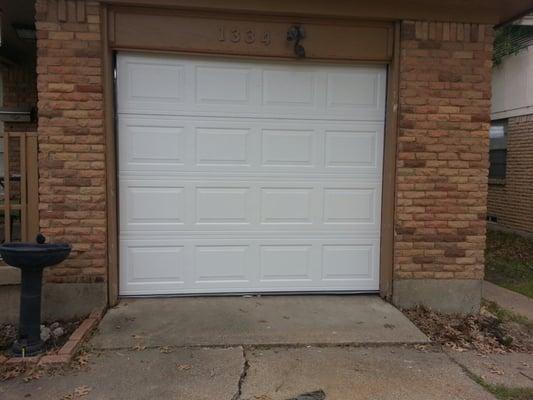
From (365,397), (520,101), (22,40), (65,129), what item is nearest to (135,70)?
(65,129)

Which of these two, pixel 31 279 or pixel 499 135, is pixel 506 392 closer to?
pixel 31 279

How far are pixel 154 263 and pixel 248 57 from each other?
2.34m

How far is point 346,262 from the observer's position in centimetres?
539

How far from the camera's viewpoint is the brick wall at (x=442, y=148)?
504 cm

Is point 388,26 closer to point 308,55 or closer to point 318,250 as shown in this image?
point 308,55

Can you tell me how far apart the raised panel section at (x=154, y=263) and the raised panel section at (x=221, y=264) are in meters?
0.21

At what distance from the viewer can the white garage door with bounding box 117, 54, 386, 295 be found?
5.00 m

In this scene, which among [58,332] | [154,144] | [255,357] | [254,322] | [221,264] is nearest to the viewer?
[255,357]

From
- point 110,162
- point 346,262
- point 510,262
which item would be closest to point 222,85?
point 110,162

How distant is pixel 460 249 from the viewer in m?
5.20

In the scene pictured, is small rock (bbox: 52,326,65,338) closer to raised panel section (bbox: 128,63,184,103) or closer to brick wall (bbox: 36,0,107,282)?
brick wall (bbox: 36,0,107,282)

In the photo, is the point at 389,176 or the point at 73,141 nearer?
the point at 73,141

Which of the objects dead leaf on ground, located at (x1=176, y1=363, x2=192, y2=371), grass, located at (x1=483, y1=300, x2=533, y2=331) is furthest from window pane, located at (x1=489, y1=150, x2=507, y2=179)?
dead leaf on ground, located at (x1=176, y1=363, x2=192, y2=371)

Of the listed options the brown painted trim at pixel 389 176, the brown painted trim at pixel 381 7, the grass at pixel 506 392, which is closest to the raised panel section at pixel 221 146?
the brown painted trim at pixel 381 7
